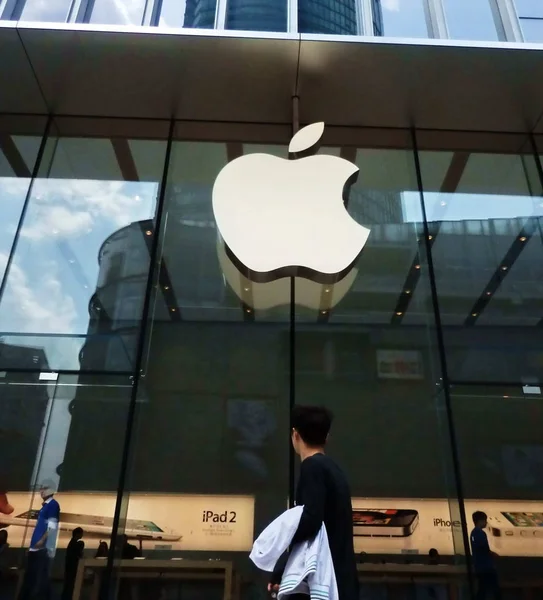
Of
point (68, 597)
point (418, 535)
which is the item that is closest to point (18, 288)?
point (68, 597)

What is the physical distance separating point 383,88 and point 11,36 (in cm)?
384

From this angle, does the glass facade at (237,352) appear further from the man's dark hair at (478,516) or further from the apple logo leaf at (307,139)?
the apple logo leaf at (307,139)

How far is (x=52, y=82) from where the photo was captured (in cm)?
589

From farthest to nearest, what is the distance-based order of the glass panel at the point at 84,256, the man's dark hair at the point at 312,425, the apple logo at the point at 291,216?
the glass panel at the point at 84,256, the apple logo at the point at 291,216, the man's dark hair at the point at 312,425

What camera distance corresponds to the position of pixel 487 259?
563 centimetres

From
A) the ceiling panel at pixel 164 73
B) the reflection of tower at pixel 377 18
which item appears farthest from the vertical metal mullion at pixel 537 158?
the ceiling panel at pixel 164 73

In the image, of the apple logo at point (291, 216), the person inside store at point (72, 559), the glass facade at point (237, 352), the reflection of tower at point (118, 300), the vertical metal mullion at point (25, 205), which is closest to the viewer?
the person inside store at point (72, 559)

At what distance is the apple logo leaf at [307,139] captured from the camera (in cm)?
510

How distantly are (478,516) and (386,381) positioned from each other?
4.21 ft

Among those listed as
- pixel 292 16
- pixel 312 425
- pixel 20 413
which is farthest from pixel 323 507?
pixel 292 16

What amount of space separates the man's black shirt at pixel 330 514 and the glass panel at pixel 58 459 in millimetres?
2560

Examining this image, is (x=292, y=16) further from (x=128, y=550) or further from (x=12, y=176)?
(x=128, y=550)

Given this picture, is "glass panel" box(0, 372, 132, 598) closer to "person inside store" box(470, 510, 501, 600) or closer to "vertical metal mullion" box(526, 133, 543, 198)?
"person inside store" box(470, 510, 501, 600)

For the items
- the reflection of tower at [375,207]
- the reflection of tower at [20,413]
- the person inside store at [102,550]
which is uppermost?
the reflection of tower at [375,207]
